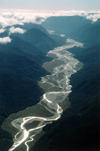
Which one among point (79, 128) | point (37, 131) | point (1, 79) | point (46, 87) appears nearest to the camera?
point (79, 128)

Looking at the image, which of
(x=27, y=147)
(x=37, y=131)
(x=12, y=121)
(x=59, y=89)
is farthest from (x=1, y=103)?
(x=59, y=89)

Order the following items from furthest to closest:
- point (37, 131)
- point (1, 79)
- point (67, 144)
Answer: point (1, 79), point (37, 131), point (67, 144)

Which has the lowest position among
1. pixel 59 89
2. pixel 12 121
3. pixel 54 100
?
pixel 12 121

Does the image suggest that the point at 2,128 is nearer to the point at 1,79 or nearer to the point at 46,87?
the point at 1,79

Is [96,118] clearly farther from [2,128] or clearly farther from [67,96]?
[67,96]

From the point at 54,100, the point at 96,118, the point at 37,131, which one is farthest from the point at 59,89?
the point at 96,118

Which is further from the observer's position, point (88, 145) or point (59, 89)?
point (59, 89)

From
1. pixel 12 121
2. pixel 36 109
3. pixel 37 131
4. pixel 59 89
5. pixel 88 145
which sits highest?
pixel 59 89

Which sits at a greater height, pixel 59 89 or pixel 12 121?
pixel 59 89

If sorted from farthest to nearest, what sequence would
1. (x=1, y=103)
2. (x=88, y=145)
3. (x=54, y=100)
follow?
1. (x=54, y=100)
2. (x=1, y=103)
3. (x=88, y=145)
